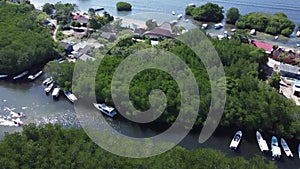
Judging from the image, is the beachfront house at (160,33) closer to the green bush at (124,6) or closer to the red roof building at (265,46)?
the red roof building at (265,46)

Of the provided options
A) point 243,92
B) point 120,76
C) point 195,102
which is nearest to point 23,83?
point 120,76

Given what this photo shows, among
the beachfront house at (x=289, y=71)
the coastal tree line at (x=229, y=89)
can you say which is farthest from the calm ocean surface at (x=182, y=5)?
the coastal tree line at (x=229, y=89)

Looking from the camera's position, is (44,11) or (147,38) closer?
(147,38)

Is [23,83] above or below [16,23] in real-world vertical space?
→ below

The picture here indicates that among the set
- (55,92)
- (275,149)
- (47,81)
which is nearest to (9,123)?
(55,92)

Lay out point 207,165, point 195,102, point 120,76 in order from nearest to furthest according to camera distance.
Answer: point 207,165, point 195,102, point 120,76

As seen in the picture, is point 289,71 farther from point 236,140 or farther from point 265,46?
point 236,140

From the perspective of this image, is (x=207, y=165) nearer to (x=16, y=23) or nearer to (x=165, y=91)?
(x=165, y=91)
